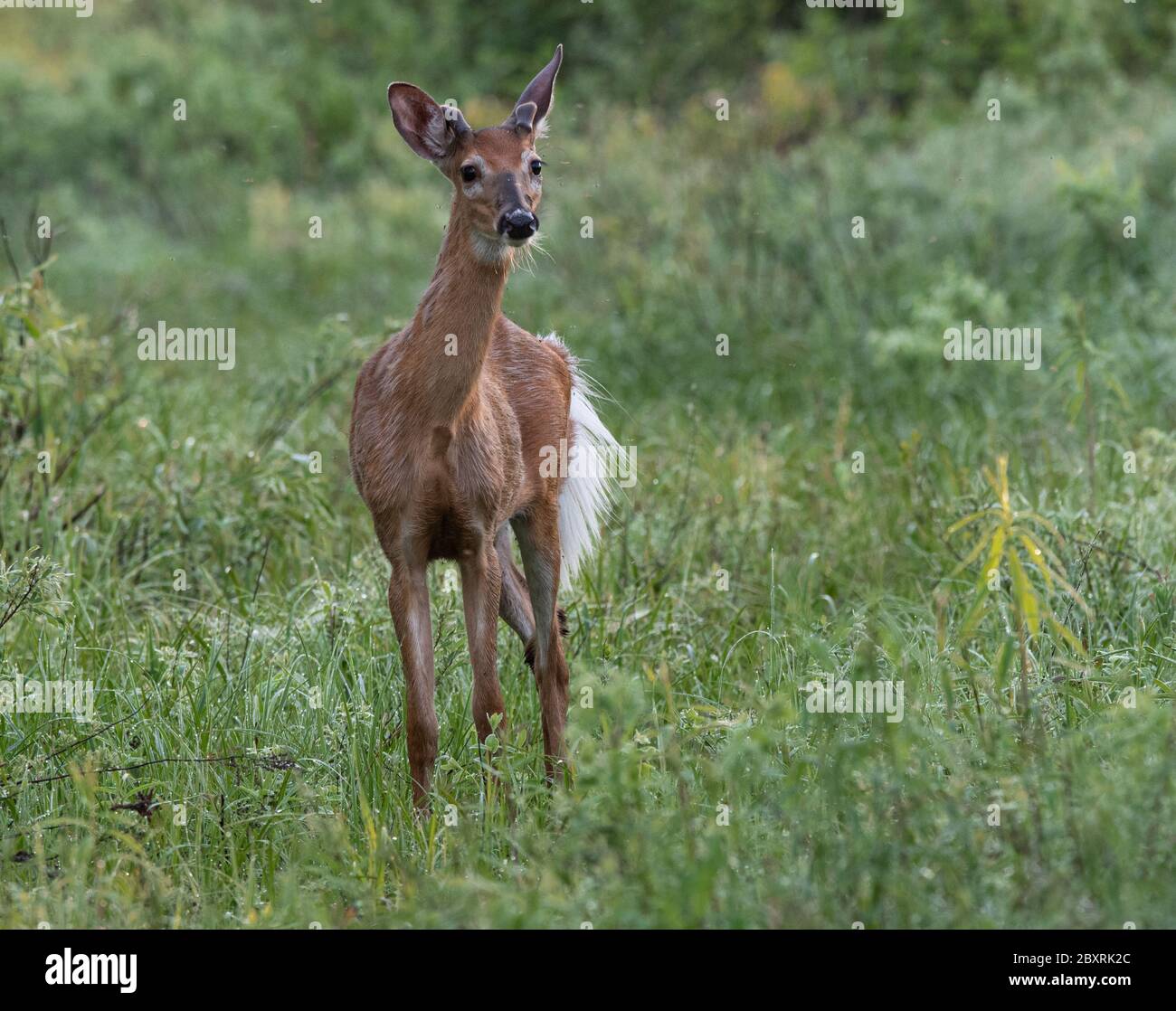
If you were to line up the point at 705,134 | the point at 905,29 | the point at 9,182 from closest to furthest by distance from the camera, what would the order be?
the point at 705,134, the point at 905,29, the point at 9,182

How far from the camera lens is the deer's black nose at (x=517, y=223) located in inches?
173

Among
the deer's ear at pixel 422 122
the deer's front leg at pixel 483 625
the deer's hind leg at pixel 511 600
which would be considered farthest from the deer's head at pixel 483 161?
the deer's hind leg at pixel 511 600

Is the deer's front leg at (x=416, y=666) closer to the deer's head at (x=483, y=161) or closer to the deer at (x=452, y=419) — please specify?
the deer at (x=452, y=419)

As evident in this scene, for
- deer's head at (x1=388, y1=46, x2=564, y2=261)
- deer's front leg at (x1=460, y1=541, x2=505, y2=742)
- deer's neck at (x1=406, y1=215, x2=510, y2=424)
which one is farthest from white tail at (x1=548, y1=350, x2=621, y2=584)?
deer's head at (x1=388, y1=46, x2=564, y2=261)

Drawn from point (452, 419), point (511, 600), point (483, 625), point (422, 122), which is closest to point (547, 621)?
point (511, 600)

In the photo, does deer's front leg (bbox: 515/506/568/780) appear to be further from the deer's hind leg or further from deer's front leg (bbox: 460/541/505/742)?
deer's front leg (bbox: 460/541/505/742)

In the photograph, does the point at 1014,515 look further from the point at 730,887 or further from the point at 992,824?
the point at 730,887

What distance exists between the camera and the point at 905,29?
14.9m

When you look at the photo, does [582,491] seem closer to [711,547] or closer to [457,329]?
[711,547]

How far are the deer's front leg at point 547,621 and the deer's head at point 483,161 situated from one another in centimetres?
110

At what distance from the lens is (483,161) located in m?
4.58
